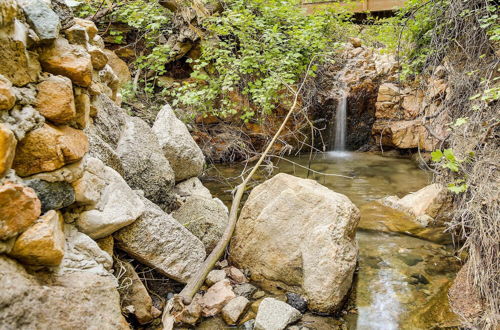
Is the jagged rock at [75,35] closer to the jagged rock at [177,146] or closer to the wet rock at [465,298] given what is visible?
the jagged rock at [177,146]

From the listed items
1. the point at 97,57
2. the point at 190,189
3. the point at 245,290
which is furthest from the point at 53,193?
the point at 190,189

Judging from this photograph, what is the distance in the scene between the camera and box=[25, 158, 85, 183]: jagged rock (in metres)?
1.46

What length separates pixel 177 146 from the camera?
149 inches

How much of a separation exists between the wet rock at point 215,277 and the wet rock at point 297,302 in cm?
60

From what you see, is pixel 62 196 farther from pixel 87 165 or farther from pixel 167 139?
pixel 167 139

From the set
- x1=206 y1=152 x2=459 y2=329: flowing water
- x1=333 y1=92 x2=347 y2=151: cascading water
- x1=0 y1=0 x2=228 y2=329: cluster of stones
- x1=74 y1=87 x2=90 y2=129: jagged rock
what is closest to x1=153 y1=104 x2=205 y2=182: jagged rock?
x1=206 y1=152 x2=459 y2=329: flowing water

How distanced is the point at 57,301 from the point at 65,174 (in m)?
0.57

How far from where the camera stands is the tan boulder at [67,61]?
59.9 inches

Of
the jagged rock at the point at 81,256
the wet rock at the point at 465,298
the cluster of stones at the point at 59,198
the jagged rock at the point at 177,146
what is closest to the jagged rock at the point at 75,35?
the cluster of stones at the point at 59,198

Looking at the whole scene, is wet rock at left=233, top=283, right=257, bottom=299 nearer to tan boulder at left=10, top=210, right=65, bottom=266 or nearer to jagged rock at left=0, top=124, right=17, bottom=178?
tan boulder at left=10, top=210, right=65, bottom=266

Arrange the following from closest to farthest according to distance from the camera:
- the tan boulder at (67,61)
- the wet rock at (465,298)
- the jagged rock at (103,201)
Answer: the tan boulder at (67,61)
the jagged rock at (103,201)
the wet rock at (465,298)

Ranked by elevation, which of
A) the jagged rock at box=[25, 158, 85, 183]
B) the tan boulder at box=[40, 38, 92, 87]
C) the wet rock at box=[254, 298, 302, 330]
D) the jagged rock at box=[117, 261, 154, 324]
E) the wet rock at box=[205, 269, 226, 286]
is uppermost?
the tan boulder at box=[40, 38, 92, 87]

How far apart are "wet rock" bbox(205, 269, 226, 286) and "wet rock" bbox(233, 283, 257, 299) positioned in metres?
0.16

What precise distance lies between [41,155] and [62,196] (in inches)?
9.9
